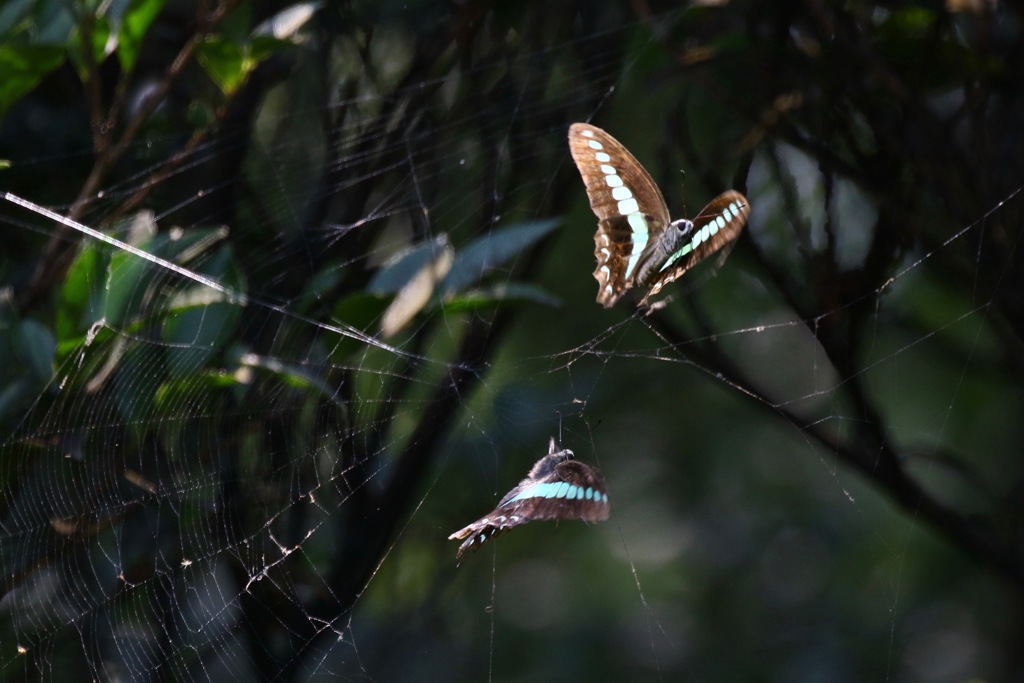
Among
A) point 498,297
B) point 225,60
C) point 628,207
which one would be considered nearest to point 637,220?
point 628,207


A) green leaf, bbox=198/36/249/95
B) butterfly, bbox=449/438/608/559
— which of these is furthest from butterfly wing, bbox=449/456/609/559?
green leaf, bbox=198/36/249/95

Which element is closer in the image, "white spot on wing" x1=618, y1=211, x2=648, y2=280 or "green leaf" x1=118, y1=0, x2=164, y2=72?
"white spot on wing" x1=618, y1=211, x2=648, y2=280

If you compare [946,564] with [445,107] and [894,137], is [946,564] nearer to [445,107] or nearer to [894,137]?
[894,137]

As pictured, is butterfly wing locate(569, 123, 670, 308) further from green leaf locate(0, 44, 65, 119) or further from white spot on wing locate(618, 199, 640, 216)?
green leaf locate(0, 44, 65, 119)

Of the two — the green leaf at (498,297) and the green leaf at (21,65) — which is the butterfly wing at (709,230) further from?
the green leaf at (21,65)

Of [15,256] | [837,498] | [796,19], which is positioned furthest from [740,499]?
[15,256]
